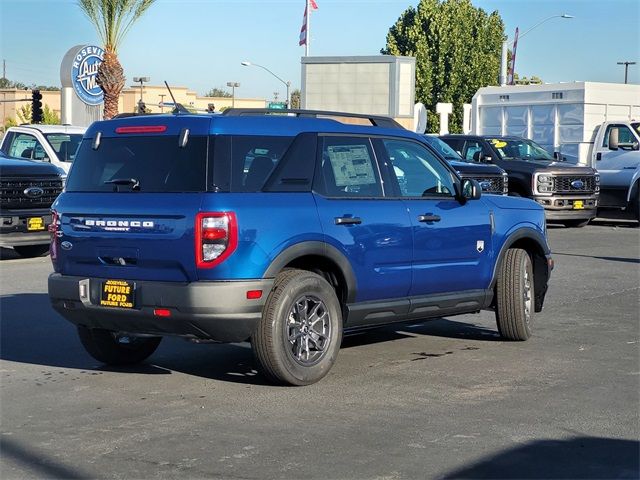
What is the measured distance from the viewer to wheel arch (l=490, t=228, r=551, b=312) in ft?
30.6

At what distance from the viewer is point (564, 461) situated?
18.8 feet

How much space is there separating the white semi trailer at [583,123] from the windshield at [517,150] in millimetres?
402

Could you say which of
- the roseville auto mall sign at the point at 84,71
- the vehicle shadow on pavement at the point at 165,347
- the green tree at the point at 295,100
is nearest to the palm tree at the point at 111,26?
the roseville auto mall sign at the point at 84,71

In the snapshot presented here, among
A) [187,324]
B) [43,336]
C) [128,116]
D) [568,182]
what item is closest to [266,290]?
[187,324]

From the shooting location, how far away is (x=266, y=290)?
7242 millimetres

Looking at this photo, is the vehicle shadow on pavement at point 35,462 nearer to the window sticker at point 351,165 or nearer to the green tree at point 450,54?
the window sticker at point 351,165

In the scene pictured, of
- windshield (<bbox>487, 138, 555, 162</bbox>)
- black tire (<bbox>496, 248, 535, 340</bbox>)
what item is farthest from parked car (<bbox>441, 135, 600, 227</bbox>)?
black tire (<bbox>496, 248, 535, 340</bbox>)

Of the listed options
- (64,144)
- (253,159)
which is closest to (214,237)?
(253,159)

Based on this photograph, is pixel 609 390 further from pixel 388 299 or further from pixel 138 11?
pixel 138 11

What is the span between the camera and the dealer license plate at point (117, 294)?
23.9ft

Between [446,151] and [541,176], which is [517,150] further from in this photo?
[446,151]

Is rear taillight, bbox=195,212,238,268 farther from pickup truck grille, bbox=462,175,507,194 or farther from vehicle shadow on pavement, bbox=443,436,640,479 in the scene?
pickup truck grille, bbox=462,175,507,194

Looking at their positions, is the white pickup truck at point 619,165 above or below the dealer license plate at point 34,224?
above

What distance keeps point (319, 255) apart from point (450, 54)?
216ft
